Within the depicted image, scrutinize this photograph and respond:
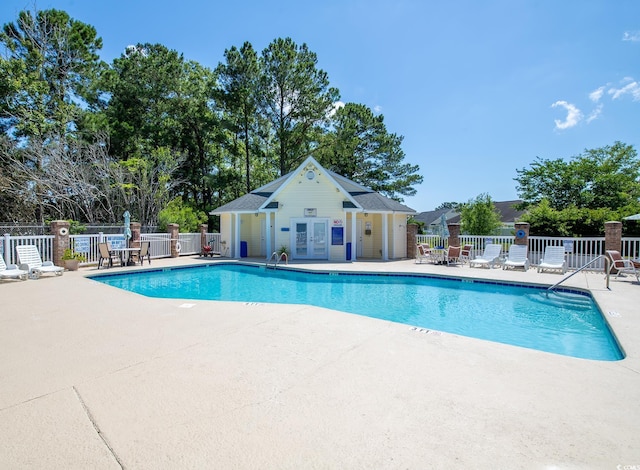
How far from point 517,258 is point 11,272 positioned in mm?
18150

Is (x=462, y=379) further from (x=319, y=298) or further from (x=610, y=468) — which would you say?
(x=319, y=298)

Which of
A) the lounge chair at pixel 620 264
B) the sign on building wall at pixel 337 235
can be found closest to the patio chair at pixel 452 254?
the sign on building wall at pixel 337 235

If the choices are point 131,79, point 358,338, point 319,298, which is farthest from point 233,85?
point 358,338

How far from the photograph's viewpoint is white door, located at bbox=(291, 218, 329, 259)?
55.8ft

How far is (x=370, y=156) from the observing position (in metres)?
30.1

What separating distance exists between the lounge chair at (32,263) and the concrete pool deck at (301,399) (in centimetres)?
692

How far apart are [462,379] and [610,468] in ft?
4.80

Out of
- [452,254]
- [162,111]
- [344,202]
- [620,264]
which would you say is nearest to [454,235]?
[452,254]

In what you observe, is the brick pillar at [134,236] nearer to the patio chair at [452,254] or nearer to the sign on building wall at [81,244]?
the sign on building wall at [81,244]

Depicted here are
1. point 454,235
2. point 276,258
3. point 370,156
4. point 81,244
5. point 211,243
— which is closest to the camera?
point 81,244

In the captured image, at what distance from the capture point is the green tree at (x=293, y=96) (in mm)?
25219

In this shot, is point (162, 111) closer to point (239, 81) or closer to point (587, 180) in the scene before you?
point (239, 81)

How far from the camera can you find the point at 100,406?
121 inches

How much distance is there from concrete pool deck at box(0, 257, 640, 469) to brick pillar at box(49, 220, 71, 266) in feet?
29.2
